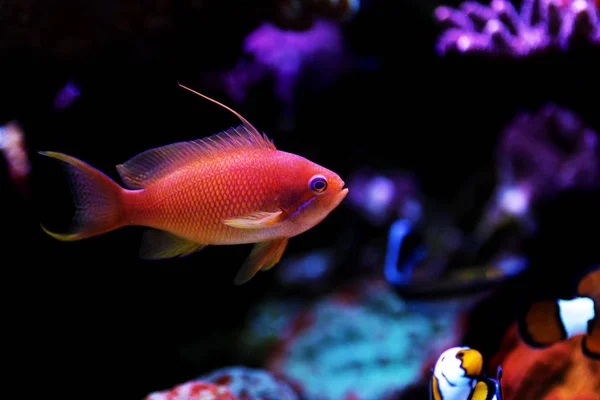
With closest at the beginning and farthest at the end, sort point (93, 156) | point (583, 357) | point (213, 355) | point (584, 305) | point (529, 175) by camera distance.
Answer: point (584, 305), point (583, 357), point (93, 156), point (213, 355), point (529, 175)

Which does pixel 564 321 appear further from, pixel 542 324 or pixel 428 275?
pixel 428 275

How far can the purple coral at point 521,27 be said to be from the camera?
2.37 metres

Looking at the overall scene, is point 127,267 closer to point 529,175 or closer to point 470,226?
point 470,226

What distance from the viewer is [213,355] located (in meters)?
2.68

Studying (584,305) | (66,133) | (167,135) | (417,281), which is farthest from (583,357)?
(66,133)

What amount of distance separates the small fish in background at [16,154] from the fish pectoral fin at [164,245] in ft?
3.03

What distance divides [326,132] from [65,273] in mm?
1513

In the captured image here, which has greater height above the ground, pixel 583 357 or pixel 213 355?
pixel 583 357

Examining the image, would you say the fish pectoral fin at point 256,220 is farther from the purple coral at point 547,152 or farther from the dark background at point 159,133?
the purple coral at point 547,152

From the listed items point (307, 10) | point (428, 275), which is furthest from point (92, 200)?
point (428, 275)

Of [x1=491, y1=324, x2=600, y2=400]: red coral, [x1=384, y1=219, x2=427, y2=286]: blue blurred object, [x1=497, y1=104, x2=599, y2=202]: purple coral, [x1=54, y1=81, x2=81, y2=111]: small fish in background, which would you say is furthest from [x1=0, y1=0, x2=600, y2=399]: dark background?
[x1=384, y1=219, x2=427, y2=286]: blue blurred object

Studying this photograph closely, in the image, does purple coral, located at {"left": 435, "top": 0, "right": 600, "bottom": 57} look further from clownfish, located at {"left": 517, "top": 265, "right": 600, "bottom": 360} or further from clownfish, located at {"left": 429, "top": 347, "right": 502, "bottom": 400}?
clownfish, located at {"left": 429, "top": 347, "right": 502, "bottom": 400}

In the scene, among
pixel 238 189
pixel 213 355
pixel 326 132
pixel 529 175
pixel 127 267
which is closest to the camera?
pixel 238 189

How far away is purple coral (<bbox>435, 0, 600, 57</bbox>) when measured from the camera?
2371mm
